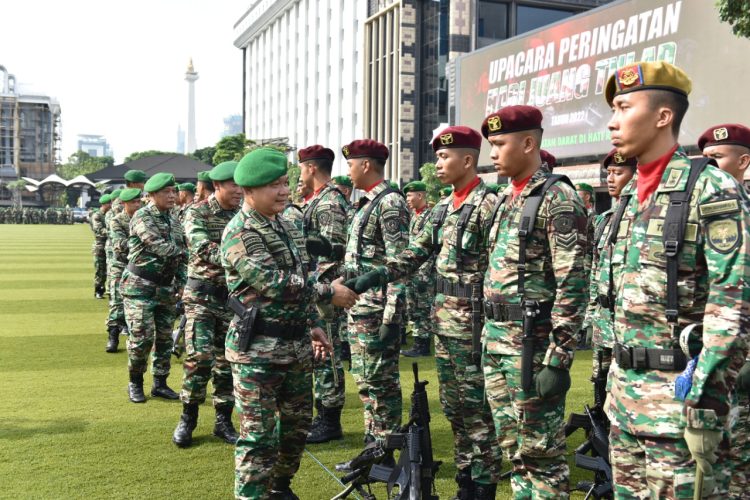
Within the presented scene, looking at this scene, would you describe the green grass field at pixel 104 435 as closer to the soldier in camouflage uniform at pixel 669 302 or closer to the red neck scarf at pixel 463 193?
the red neck scarf at pixel 463 193

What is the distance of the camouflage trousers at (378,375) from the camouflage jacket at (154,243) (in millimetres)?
2766

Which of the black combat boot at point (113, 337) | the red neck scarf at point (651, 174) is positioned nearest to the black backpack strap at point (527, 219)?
the red neck scarf at point (651, 174)

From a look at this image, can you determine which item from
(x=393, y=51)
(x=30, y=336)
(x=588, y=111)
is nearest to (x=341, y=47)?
(x=393, y=51)

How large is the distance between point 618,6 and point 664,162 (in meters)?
25.2

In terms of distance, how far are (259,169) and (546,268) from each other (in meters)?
1.80

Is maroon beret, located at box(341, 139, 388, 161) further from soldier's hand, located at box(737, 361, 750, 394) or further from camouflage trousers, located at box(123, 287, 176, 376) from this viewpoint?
soldier's hand, located at box(737, 361, 750, 394)

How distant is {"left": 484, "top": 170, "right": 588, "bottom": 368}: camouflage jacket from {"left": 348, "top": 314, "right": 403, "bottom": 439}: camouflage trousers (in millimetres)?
1542

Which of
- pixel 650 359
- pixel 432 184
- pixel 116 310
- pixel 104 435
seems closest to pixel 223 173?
pixel 104 435

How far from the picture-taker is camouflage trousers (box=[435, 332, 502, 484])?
4.71 meters

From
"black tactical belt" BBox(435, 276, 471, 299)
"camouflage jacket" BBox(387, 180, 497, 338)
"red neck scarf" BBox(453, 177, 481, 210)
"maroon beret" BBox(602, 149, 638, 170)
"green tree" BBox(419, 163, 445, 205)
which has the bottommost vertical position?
"black tactical belt" BBox(435, 276, 471, 299)

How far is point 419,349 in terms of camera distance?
10547 millimetres

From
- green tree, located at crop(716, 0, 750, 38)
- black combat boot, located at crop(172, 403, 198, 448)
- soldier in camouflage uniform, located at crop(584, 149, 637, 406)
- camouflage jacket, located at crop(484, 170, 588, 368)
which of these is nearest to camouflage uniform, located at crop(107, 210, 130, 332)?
black combat boot, located at crop(172, 403, 198, 448)

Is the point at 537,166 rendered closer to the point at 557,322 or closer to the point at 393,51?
the point at 557,322

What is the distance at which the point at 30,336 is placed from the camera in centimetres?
1149
